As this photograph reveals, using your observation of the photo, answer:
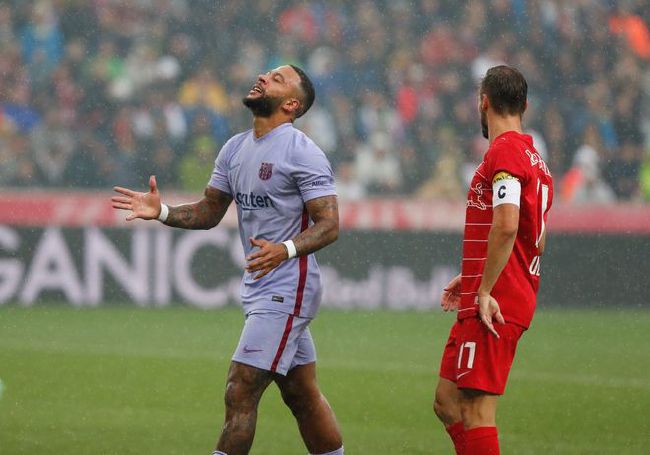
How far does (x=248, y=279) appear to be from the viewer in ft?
18.8

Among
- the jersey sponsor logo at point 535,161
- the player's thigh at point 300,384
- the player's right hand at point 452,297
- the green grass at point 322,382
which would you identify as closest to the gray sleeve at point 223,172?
the player's thigh at point 300,384

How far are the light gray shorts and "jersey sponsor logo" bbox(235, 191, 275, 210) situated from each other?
500mm

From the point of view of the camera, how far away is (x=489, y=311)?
505cm

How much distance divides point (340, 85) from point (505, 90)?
1164 centimetres

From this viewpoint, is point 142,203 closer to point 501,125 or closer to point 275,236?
point 275,236

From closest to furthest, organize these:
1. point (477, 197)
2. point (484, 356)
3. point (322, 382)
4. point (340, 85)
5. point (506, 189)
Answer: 1. point (506, 189)
2. point (484, 356)
3. point (477, 197)
4. point (322, 382)
5. point (340, 85)

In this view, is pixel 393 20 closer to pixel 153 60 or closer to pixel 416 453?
pixel 153 60

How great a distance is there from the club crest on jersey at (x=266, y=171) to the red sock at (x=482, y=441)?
150 cm

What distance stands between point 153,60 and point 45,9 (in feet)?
5.60

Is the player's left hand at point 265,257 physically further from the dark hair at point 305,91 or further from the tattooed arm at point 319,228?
the dark hair at point 305,91

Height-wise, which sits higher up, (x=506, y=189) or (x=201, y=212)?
(x=506, y=189)

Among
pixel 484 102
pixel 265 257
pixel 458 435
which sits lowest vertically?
pixel 458 435

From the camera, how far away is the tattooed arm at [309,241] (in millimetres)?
5340

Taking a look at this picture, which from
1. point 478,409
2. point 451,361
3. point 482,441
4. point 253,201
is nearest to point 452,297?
point 451,361
